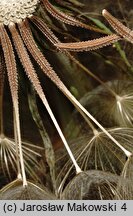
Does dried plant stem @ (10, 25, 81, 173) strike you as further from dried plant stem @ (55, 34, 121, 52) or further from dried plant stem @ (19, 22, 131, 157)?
dried plant stem @ (55, 34, 121, 52)

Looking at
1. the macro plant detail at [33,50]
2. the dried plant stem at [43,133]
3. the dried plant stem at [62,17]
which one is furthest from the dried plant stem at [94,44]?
the dried plant stem at [43,133]

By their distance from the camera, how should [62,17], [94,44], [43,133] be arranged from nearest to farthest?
[94,44], [62,17], [43,133]

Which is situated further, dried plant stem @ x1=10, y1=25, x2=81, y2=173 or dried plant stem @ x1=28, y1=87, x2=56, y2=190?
dried plant stem @ x1=28, y1=87, x2=56, y2=190

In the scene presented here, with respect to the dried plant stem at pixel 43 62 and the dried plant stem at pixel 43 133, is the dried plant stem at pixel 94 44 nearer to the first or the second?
the dried plant stem at pixel 43 62

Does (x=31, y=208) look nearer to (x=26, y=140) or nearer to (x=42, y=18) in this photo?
(x=26, y=140)

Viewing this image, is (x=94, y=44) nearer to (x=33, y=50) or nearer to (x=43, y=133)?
(x=33, y=50)

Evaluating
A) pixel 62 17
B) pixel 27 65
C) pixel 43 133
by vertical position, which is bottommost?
pixel 43 133

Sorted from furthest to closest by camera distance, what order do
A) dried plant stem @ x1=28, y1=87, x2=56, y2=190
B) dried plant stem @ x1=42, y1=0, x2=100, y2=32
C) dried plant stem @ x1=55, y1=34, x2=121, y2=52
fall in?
dried plant stem @ x1=28, y1=87, x2=56, y2=190 < dried plant stem @ x1=42, y1=0, x2=100, y2=32 < dried plant stem @ x1=55, y1=34, x2=121, y2=52

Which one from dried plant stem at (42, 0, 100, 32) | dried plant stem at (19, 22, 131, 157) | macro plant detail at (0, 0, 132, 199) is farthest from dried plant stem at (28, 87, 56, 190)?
dried plant stem at (42, 0, 100, 32)

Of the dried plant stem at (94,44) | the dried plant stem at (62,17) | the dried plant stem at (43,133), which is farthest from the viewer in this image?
the dried plant stem at (43,133)

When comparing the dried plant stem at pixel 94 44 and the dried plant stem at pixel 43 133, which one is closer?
the dried plant stem at pixel 94 44

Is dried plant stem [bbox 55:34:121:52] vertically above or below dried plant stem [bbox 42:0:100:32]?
below

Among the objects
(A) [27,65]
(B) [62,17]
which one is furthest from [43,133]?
(B) [62,17]
